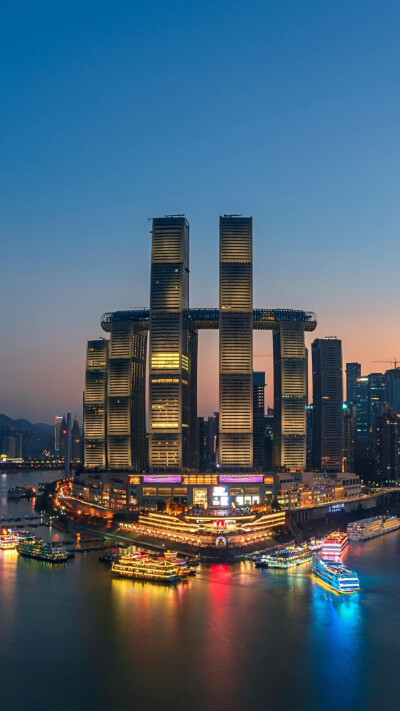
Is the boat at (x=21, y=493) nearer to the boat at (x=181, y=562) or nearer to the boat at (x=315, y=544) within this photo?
the boat at (x=315, y=544)

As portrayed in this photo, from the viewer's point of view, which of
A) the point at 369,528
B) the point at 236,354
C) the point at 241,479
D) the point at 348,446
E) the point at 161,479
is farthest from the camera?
the point at 348,446

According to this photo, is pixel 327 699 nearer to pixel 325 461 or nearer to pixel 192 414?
pixel 192 414

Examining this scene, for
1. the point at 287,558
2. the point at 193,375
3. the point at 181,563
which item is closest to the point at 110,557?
the point at 181,563

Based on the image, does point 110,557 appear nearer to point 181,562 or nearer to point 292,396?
point 181,562

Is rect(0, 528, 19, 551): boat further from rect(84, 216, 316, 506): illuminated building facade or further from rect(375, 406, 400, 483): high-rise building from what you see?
rect(375, 406, 400, 483): high-rise building

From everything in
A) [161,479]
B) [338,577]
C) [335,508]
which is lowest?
[338,577]

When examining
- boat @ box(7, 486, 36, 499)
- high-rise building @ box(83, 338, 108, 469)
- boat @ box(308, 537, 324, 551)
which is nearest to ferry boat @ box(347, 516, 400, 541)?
boat @ box(308, 537, 324, 551)

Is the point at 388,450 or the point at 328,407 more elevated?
the point at 328,407

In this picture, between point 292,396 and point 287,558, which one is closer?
point 287,558
